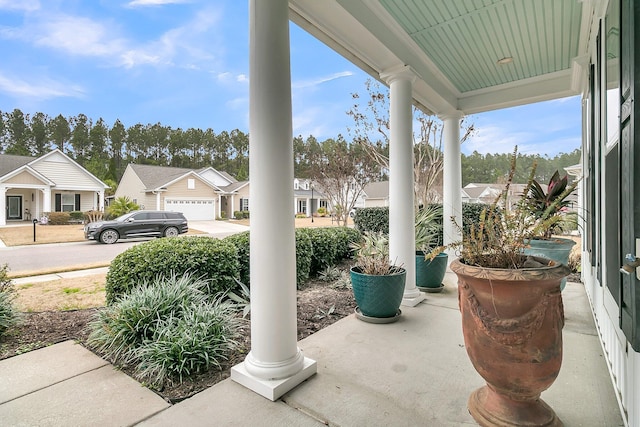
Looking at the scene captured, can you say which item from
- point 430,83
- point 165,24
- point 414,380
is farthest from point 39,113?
point 414,380

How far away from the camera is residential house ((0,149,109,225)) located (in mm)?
6207

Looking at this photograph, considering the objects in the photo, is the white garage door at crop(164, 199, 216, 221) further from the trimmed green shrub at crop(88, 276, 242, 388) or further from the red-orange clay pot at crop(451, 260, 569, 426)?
the red-orange clay pot at crop(451, 260, 569, 426)

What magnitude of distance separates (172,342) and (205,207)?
13.7m

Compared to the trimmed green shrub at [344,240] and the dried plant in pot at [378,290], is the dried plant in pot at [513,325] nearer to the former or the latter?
the dried plant in pot at [378,290]

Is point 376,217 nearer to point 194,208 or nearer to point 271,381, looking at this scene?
point 271,381

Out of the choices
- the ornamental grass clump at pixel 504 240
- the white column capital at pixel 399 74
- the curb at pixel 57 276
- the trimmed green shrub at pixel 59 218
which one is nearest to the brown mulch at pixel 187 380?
the curb at pixel 57 276

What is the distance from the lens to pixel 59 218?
7977 millimetres

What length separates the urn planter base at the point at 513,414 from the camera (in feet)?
5.18

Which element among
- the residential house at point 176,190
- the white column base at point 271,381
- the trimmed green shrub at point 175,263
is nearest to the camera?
the white column base at point 271,381

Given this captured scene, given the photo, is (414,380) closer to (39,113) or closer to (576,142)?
(576,142)

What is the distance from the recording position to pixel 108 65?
612cm

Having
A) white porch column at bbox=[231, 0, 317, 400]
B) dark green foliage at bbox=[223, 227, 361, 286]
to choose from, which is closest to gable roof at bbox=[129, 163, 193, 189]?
dark green foliage at bbox=[223, 227, 361, 286]

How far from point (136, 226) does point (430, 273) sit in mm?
7845

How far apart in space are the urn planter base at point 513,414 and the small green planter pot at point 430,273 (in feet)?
8.74
